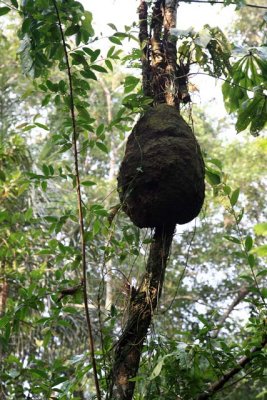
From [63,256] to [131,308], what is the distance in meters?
0.49

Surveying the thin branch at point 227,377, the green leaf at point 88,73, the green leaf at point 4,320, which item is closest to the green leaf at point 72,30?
the green leaf at point 88,73

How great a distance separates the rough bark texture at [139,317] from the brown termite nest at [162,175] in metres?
0.10

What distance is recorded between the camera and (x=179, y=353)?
5.20 ft

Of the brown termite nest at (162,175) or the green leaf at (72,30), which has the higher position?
the green leaf at (72,30)

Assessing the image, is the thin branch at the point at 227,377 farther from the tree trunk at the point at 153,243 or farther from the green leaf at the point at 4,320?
the green leaf at the point at 4,320

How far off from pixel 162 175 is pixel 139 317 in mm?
512

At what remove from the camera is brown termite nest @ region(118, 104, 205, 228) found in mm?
1786

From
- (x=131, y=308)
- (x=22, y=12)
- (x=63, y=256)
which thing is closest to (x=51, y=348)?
(x=63, y=256)

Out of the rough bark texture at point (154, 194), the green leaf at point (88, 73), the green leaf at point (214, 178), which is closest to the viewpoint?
the rough bark texture at point (154, 194)

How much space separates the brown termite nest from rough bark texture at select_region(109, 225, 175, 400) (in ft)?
0.32

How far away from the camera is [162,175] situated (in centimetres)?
179

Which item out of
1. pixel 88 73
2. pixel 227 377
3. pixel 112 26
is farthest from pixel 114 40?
pixel 227 377

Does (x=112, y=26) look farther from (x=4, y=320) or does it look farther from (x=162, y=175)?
(x=4, y=320)

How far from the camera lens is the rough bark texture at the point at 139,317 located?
163 cm
